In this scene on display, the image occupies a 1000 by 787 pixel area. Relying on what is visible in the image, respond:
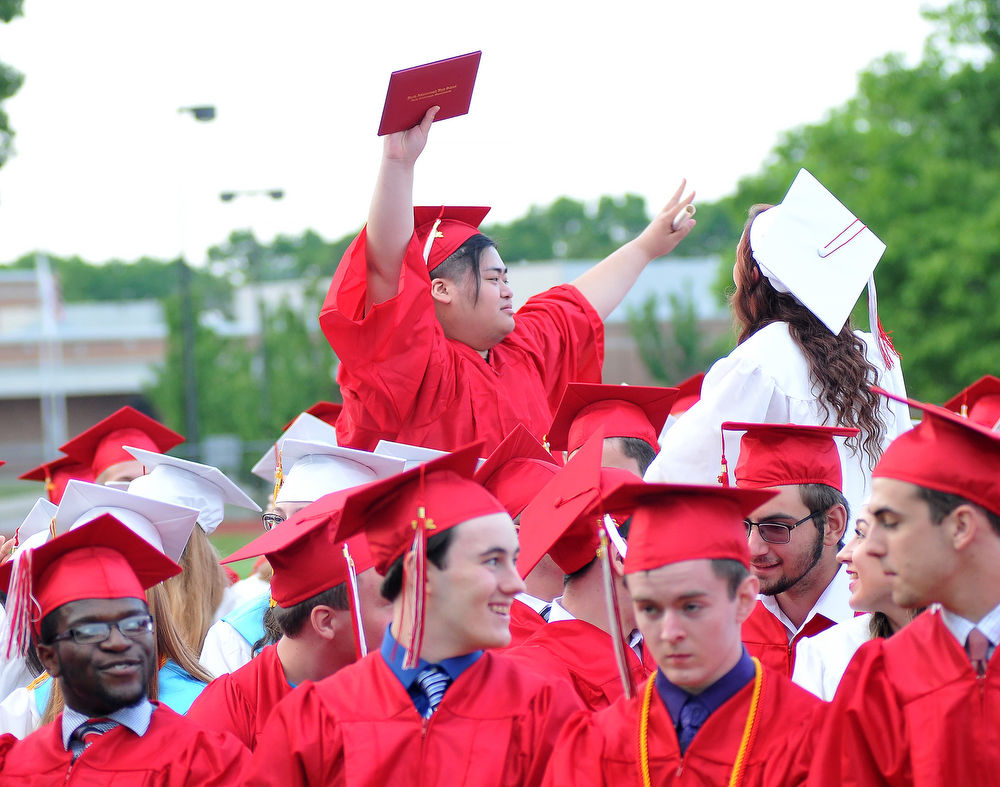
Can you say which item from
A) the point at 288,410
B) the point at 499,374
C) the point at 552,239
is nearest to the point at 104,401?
the point at 288,410

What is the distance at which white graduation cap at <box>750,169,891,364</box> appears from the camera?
4.05 metres

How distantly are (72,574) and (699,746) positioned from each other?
4.95 ft

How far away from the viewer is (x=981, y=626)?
2.32 m

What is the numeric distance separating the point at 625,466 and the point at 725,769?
1.94 meters

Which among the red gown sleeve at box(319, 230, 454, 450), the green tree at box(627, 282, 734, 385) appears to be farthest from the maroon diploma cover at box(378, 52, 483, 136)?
the green tree at box(627, 282, 734, 385)

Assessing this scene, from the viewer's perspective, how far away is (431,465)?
105 inches

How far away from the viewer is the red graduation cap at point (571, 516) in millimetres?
3049

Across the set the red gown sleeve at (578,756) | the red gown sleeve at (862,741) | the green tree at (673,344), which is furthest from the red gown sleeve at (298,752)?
the green tree at (673,344)

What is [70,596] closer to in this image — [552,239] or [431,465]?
[431,465]

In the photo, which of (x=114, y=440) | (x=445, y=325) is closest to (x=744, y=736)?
(x=445, y=325)

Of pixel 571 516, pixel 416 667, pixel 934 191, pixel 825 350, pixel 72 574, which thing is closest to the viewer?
pixel 416 667

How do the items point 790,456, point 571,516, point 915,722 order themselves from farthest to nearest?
point 790,456
point 571,516
point 915,722

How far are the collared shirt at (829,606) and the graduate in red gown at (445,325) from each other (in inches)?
48.0

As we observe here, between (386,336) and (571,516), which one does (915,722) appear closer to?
(571,516)
